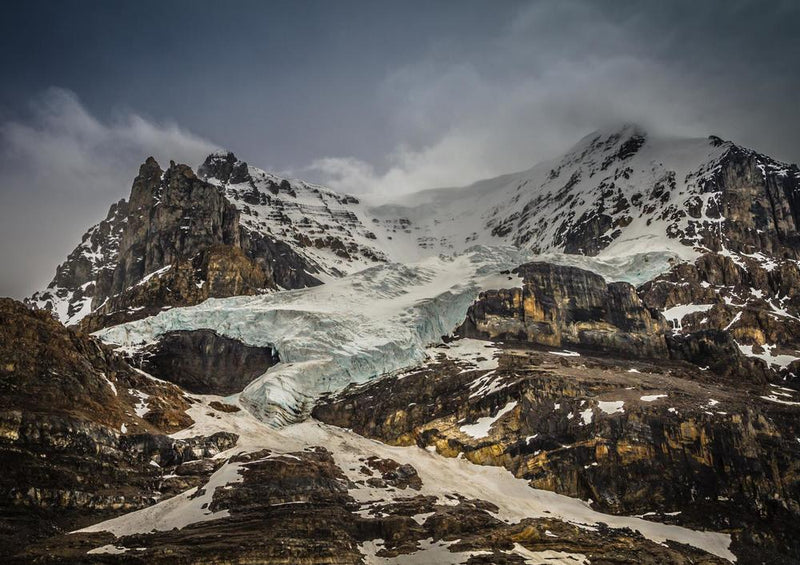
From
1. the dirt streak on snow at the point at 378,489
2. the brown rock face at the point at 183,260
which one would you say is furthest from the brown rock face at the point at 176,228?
the dirt streak on snow at the point at 378,489

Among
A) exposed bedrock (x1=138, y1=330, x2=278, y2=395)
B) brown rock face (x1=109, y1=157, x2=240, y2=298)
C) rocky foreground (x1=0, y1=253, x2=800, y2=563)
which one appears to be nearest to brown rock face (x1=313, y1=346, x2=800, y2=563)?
rocky foreground (x1=0, y1=253, x2=800, y2=563)

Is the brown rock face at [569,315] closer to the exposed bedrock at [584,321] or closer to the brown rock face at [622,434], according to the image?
the exposed bedrock at [584,321]

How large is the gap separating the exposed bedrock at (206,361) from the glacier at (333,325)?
192cm

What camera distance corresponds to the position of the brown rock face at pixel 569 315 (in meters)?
134

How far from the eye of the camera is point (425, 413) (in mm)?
106438

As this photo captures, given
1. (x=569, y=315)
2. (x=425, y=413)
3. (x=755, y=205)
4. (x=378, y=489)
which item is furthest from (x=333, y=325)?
(x=755, y=205)

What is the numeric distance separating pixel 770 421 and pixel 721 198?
331 feet

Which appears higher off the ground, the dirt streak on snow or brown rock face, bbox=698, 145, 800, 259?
brown rock face, bbox=698, 145, 800, 259

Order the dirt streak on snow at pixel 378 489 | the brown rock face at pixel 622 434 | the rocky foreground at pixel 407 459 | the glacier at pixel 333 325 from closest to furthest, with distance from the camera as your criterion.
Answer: the rocky foreground at pixel 407 459 < the dirt streak on snow at pixel 378 489 < the brown rock face at pixel 622 434 < the glacier at pixel 333 325

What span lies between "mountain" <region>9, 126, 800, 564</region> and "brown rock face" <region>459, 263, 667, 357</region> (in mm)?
453

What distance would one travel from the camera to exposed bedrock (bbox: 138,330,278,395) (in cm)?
11925

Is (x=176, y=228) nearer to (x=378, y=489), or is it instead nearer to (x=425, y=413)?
(x=425, y=413)

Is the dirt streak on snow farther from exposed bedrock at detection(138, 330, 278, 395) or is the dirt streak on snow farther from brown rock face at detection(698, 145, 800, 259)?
brown rock face at detection(698, 145, 800, 259)

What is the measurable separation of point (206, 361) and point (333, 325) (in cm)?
2294
